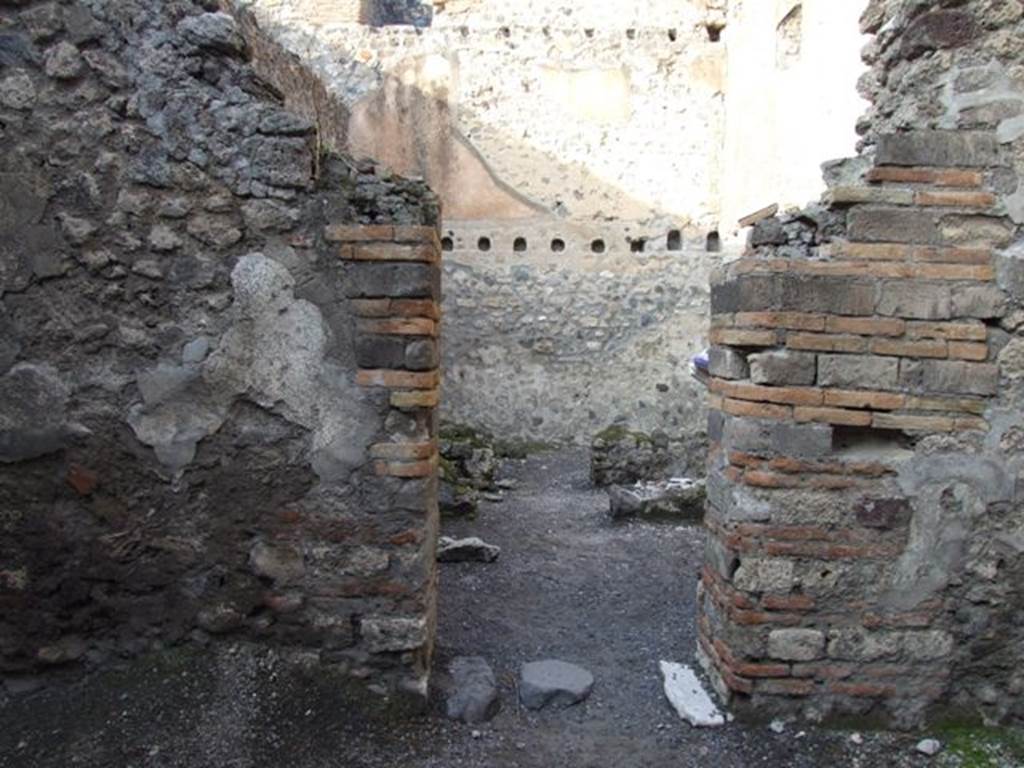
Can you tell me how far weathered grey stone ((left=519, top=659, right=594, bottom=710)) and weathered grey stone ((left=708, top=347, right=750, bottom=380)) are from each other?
1392 millimetres

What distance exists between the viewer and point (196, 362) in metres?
2.79

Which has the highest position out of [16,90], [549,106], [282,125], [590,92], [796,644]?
[590,92]

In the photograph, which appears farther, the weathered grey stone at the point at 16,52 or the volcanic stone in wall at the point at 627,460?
the volcanic stone in wall at the point at 627,460

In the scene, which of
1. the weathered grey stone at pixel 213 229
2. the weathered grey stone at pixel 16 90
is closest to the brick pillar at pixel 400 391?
the weathered grey stone at pixel 213 229

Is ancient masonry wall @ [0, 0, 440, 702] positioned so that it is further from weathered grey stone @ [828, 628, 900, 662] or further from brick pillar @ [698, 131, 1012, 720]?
weathered grey stone @ [828, 628, 900, 662]

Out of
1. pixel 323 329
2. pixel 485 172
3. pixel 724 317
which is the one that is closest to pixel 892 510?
pixel 724 317

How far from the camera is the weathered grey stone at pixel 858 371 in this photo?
2.81 metres

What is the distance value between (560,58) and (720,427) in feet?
25.8

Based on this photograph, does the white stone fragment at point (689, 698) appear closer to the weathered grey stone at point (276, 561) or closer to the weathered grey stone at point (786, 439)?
the weathered grey stone at point (786, 439)

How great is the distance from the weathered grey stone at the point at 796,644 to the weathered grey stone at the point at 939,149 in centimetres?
175

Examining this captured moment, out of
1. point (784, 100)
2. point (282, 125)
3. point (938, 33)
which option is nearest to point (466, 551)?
point (282, 125)

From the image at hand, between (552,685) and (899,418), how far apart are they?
1.70 m

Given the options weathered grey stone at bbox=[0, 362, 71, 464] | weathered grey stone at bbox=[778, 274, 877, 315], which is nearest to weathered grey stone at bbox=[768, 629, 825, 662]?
weathered grey stone at bbox=[778, 274, 877, 315]

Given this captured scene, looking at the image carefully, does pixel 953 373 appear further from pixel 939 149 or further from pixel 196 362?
pixel 196 362
